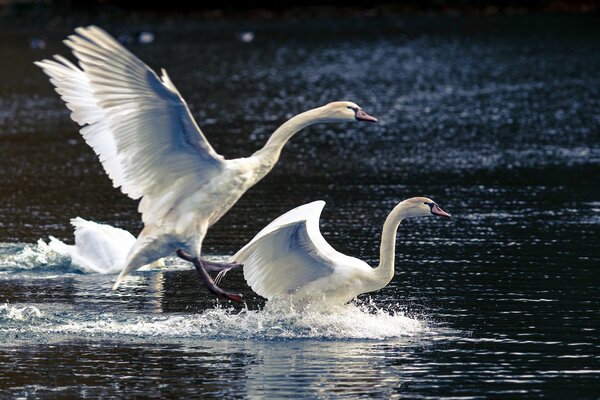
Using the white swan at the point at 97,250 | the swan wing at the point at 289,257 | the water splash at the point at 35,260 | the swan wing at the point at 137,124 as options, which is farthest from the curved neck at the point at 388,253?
the water splash at the point at 35,260

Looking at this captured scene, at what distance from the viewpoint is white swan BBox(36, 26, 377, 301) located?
40.2 ft

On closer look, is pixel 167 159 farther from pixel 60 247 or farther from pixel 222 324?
pixel 60 247

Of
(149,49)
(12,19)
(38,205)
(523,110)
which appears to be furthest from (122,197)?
(12,19)

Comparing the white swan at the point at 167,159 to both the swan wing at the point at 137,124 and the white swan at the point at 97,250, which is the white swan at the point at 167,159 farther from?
the white swan at the point at 97,250

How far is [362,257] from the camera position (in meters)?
16.8

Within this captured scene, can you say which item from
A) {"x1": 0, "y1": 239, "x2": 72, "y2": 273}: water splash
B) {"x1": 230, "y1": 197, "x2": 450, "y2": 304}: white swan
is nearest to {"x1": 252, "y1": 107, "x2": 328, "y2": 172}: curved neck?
{"x1": 230, "y1": 197, "x2": 450, "y2": 304}: white swan

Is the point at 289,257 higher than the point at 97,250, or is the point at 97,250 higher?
the point at 289,257

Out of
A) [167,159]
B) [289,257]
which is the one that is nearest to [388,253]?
[289,257]

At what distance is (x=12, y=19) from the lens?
2709 inches

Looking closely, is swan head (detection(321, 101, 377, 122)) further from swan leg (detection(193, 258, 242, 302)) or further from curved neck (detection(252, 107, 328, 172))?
swan leg (detection(193, 258, 242, 302))

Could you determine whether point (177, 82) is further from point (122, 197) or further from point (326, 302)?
point (326, 302)

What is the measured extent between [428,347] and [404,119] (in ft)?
65.7

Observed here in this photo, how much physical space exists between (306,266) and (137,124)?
2.13m

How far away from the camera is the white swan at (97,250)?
16234 mm
